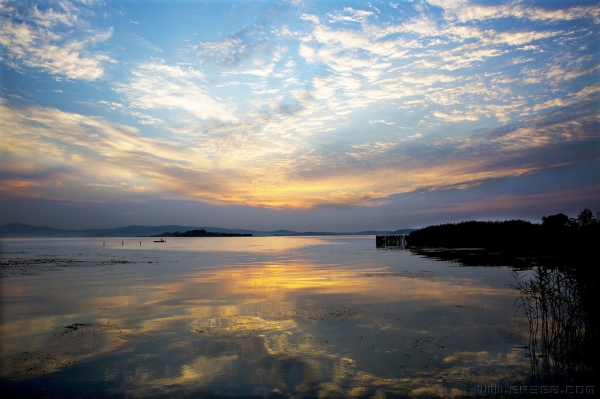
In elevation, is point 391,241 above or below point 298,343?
above

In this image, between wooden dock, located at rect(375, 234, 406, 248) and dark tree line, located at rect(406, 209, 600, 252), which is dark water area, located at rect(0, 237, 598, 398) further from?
wooden dock, located at rect(375, 234, 406, 248)

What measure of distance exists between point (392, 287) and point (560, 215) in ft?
112

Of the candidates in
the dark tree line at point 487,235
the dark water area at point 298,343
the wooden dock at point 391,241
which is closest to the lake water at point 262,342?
the dark water area at point 298,343

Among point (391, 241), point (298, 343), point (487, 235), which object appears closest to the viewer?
point (298, 343)

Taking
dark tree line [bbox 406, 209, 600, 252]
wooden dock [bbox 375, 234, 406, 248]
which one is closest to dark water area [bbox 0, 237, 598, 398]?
dark tree line [bbox 406, 209, 600, 252]

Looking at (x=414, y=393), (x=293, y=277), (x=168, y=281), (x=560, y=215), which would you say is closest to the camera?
(x=414, y=393)

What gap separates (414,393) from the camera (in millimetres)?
8000

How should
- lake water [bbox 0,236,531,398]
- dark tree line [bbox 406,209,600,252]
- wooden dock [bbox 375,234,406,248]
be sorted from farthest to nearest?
wooden dock [bbox 375,234,406,248] → dark tree line [bbox 406,209,600,252] → lake water [bbox 0,236,531,398]

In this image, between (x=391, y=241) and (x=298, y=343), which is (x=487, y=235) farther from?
(x=298, y=343)

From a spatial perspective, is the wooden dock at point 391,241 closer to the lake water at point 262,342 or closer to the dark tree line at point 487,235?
the dark tree line at point 487,235

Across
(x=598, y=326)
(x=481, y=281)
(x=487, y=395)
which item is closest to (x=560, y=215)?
(x=481, y=281)

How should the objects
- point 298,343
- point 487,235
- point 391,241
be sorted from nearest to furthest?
point 298,343 → point 487,235 → point 391,241

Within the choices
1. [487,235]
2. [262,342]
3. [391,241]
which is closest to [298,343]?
[262,342]

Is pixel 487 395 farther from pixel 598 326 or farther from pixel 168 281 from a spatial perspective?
pixel 168 281
